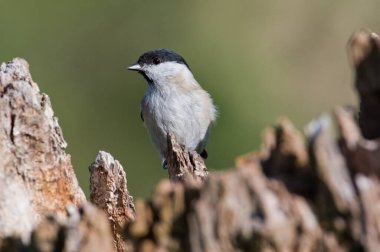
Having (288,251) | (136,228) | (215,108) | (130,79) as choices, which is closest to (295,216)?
(288,251)

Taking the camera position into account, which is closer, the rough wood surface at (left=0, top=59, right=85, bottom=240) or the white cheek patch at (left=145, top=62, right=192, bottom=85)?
the rough wood surface at (left=0, top=59, right=85, bottom=240)

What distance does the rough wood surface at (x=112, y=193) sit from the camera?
170 inches

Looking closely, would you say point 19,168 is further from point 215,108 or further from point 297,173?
point 215,108

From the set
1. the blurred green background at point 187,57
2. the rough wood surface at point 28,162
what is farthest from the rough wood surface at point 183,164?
the blurred green background at point 187,57

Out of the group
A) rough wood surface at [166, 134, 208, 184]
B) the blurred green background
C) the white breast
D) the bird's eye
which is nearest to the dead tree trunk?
rough wood surface at [166, 134, 208, 184]

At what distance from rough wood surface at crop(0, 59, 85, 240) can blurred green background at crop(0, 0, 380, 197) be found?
6.81m

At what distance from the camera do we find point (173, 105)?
803cm

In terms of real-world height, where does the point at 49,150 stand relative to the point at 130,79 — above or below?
below

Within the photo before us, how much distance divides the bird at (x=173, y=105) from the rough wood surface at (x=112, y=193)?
11.3 feet

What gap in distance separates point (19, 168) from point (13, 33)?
9116 mm

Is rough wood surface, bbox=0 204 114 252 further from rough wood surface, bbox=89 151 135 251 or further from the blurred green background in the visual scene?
the blurred green background

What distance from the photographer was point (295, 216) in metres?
2.80

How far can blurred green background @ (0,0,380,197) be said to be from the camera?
1141 centimetres

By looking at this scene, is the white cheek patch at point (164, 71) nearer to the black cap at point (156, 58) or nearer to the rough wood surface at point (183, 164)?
the black cap at point (156, 58)
